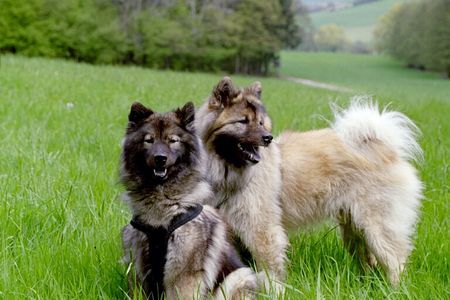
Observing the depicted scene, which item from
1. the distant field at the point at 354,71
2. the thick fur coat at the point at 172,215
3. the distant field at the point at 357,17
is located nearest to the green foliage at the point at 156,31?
the distant field at the point at 354,71

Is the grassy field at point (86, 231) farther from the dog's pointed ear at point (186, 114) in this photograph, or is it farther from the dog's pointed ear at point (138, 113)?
the dog's pointed ear at point (186, 114)

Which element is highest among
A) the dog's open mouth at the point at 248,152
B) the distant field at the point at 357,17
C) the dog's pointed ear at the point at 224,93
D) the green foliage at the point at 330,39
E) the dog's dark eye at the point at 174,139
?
the dog's pointed ear at the point at 224,93

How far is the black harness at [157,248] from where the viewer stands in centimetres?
284

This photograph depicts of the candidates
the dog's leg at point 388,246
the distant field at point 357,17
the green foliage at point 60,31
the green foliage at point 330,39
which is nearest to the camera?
the dog's leg at point 388,246

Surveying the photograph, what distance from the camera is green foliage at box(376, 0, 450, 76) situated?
49.8m

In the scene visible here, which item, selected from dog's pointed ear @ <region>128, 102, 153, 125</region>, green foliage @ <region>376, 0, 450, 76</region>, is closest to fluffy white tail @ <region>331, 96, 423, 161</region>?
dog's pointed ear @ <region>128, 102, 153, 125</region>

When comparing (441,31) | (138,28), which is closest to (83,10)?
(138,28)

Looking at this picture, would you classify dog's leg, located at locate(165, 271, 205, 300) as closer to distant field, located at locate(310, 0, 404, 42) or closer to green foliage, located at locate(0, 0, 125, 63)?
green foliage, located at locate(0, 0, 125, 63)

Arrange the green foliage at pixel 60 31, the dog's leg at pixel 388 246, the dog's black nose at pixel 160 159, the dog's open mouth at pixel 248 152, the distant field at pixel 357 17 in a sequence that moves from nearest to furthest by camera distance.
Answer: the dog's black nose at pixel 160 159, the dog's open mouth at pixel 248 152, the dog's leg at pixel 388 246, the green foliage at pixel 60 31, the distant field at pixel 357 17

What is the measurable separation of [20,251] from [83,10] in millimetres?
35967

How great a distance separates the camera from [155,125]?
2.89 meters

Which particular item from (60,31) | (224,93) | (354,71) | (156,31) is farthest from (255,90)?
(354,71)

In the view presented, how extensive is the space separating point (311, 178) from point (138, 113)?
1487 mm

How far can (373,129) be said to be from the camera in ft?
13.1
